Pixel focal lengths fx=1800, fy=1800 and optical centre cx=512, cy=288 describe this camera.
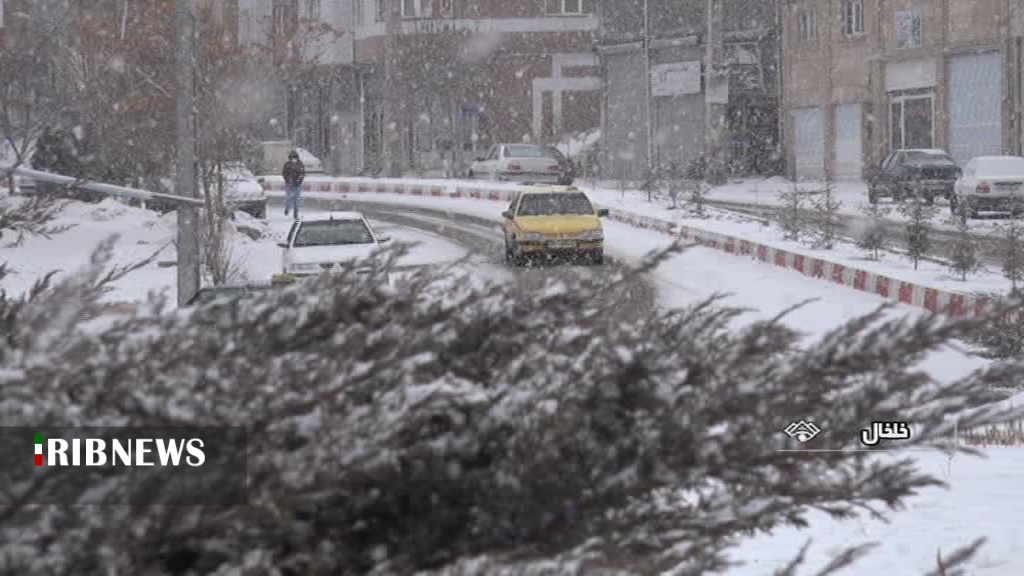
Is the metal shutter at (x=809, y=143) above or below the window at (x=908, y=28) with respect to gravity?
below

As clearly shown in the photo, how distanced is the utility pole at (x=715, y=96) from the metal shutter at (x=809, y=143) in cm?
409

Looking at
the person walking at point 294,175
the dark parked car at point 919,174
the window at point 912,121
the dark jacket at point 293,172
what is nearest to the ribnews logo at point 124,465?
the person walking at point 294,175

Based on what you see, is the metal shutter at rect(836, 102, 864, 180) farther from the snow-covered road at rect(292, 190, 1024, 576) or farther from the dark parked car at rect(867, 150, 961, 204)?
the snow-covered road at rect(292, 190, 1024, 576)

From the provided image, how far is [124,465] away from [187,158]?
15.5m

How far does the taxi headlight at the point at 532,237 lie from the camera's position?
98.8ft

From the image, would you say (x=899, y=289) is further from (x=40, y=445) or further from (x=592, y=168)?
(x=592, y=168)

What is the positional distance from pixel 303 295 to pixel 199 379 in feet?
1.58

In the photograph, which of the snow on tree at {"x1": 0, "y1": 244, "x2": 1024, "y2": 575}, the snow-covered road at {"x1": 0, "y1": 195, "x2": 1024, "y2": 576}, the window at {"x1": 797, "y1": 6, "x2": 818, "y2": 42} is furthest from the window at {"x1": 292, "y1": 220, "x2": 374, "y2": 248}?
the window at {"x1": 797, "y1": 6, "x2": 818, "y2": 42}

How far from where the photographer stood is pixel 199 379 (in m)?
3.36

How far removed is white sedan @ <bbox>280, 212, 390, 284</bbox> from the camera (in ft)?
78.1

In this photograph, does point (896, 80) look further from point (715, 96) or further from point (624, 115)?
point (624, 115)

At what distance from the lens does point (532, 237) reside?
30.2 meters

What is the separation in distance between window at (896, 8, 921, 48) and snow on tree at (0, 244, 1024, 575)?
5002 centimetres

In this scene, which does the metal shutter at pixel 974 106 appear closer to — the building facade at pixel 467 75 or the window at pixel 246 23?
the building facade at pixel 467 75
